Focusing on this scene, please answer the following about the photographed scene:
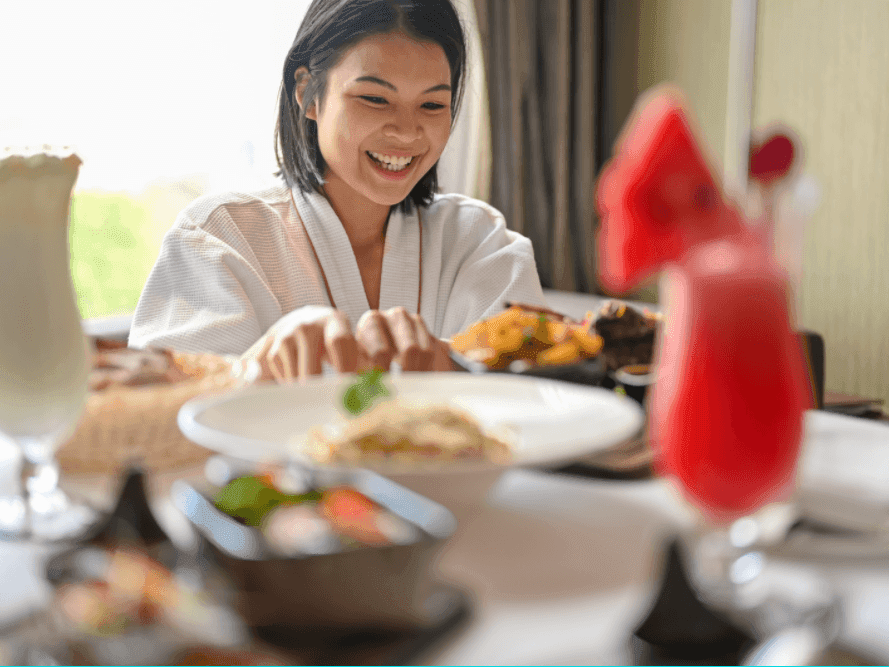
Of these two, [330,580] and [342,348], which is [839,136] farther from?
[330,580]

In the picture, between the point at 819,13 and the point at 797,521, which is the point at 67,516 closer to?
the point at 797,521

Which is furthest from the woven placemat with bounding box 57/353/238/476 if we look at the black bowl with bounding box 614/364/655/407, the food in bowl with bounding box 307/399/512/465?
the black bowl with bounding box 614/364/655/407

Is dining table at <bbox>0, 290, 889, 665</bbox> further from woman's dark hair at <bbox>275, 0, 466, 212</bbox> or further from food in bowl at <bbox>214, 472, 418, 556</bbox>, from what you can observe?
woman's dark hair at <bbox>275, 0, 466, 212</bbox>

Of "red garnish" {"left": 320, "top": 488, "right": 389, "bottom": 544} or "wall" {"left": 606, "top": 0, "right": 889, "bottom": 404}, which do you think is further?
"wall" {"left": 606, "top": 0, "right": 889, "bottom": 404}

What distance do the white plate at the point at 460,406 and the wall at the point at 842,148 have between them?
293cm

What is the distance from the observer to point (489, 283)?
7.14ft

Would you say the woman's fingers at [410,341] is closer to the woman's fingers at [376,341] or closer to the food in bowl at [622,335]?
the woman's fingers at [376,341]

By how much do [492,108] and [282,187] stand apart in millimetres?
2036

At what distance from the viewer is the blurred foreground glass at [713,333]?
1.65 feet

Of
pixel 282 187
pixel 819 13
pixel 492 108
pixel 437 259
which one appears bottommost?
pixel 437 259

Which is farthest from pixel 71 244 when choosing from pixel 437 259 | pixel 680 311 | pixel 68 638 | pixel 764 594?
pixel 437 259

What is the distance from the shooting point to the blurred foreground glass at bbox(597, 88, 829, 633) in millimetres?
502

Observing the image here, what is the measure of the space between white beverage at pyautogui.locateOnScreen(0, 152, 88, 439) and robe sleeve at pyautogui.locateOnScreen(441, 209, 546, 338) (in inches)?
55.1

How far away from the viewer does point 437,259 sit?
222 cm
